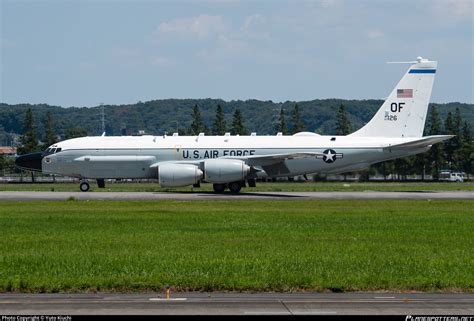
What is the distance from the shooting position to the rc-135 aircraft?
57.7 m

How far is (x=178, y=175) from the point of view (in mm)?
55938

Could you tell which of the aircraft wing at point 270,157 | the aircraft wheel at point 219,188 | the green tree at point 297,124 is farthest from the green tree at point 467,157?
the aircraft wheel at point 219,188

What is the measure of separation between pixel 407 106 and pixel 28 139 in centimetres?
7538

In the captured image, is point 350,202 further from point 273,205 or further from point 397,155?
point 397,155

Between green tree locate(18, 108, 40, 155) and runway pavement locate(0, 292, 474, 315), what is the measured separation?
108 metres

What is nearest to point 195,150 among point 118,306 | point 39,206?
point 39,206

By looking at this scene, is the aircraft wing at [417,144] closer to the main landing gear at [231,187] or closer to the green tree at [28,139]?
the main landing gear at [231,187]

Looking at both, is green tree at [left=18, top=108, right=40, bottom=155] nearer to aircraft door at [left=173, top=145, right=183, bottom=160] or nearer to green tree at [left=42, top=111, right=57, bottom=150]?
green tree at [left=42, top=111, right=57, bottom=150]

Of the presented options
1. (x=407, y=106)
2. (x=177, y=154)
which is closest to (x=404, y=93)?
(x=407, y=106)

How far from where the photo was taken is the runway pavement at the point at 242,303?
14.7 m

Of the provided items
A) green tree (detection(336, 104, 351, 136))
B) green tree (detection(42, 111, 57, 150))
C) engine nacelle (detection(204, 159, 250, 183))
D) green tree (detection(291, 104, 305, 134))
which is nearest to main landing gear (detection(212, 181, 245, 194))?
engine nacelle (detection(204, 159, 250, 183))

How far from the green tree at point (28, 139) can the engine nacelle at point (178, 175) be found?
2744 inches

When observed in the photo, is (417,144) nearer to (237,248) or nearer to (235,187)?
(235,187)

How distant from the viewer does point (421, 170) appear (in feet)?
382
